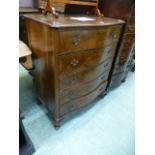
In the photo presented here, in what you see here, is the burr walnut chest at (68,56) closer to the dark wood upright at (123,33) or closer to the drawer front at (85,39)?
the drawer front at (85,39)

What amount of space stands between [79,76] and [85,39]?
313 millimetres

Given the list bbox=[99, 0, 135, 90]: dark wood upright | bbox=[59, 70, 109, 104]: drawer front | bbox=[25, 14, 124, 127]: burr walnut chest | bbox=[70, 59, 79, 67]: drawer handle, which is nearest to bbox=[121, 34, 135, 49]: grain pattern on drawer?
bbox=[99, 0, 135, 90]: dark wood upright

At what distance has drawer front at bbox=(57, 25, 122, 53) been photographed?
37.4 inches

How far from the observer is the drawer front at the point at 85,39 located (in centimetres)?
95

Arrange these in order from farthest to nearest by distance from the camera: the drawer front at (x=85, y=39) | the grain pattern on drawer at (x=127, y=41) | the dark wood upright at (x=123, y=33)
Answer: the grain pattern on drawer at (x=127, y=41)
the dark wood upright at (x=123, y=33)
the drawer front at (x=85, y=39)

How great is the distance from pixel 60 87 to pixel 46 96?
1.01 feet

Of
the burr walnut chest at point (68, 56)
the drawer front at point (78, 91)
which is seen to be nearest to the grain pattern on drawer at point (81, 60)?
the burr walnut chest at point (68, 56)

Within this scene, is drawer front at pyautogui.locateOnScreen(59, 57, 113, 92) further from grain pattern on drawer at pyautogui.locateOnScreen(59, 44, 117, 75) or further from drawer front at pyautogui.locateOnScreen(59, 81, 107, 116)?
drawer front at pyautogui.locateOnScreen(59, 81, 107, 116)

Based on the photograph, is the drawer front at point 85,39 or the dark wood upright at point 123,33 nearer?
the drawer front at point 85,39

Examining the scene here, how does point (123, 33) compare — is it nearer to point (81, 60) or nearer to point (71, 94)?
point (81, 60)

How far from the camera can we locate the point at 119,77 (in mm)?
2006

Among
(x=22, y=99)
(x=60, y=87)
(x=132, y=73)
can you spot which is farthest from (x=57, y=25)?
(x=132, y=73)

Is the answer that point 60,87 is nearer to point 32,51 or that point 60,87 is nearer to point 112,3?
point 32,51

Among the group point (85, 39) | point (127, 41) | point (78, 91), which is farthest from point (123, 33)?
point (78, 91)
